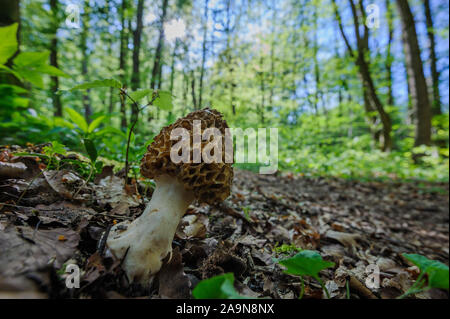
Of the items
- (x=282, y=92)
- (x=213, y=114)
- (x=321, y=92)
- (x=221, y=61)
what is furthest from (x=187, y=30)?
(x=213, y=114)

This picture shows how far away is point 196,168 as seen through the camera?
4.76 ft

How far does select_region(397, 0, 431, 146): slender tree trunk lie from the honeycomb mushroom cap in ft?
35.0

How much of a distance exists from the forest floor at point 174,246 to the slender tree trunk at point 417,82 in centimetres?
704

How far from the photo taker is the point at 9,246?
3.52 ft

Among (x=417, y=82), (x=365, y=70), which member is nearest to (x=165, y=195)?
(x=417, y=82)

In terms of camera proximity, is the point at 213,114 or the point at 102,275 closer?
the point at 102,275

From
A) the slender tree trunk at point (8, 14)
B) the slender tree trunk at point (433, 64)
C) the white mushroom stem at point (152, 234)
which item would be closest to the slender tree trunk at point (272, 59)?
the slender tree trunk at point (433, 64)

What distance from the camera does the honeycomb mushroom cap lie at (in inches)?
57.9

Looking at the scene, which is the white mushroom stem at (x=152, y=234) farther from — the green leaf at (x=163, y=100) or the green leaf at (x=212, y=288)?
the green leaf at (x=163, y=100)

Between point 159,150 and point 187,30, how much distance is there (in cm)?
1478

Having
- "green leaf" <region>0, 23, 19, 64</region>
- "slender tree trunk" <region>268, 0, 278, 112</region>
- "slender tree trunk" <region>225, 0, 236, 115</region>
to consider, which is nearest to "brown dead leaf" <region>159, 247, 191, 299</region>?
"green leaf" <region>0, 23, 19, 64</region>

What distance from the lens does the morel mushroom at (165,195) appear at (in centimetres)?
127

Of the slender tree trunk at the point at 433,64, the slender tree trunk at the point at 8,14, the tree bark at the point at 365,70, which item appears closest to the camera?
the slender tree trunk at the point at 8,14

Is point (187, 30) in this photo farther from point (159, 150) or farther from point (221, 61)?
point (159, 150)
